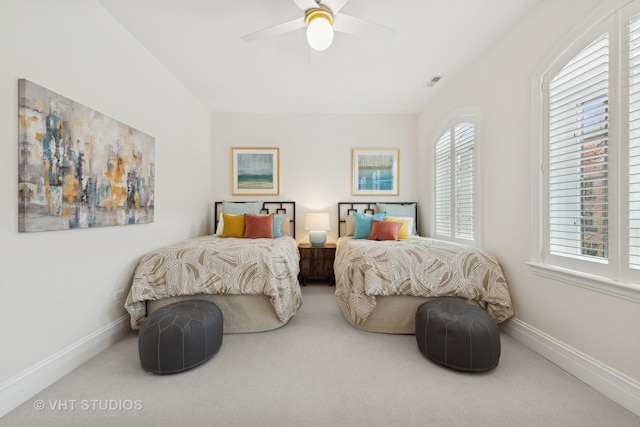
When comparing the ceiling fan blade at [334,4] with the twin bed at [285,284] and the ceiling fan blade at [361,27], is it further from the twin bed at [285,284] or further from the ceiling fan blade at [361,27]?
the twin bed at [285,284]

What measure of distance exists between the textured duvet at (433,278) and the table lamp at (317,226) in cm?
151

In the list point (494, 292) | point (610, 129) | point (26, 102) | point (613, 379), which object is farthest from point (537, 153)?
point (26, 102)

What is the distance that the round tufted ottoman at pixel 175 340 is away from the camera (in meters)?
1.69

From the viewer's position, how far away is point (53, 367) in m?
1.66

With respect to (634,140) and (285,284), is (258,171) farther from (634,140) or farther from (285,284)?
(634,140)

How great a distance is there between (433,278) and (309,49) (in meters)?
2.48

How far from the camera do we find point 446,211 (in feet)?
11.3

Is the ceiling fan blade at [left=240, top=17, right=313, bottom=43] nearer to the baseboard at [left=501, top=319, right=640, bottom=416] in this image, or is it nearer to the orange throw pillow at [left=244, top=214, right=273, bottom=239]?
the orange throw pillow at [left=244, top=214, right=273, bottom=239]

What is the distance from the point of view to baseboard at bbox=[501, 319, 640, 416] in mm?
1430

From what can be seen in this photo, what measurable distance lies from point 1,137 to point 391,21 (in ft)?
9.06

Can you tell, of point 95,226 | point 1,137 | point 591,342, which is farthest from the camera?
point 95,226

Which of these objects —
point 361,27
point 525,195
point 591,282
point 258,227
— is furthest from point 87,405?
point 525,195

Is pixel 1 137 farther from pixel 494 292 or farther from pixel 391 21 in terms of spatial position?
pixel 494 292

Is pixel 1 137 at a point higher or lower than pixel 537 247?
higher
